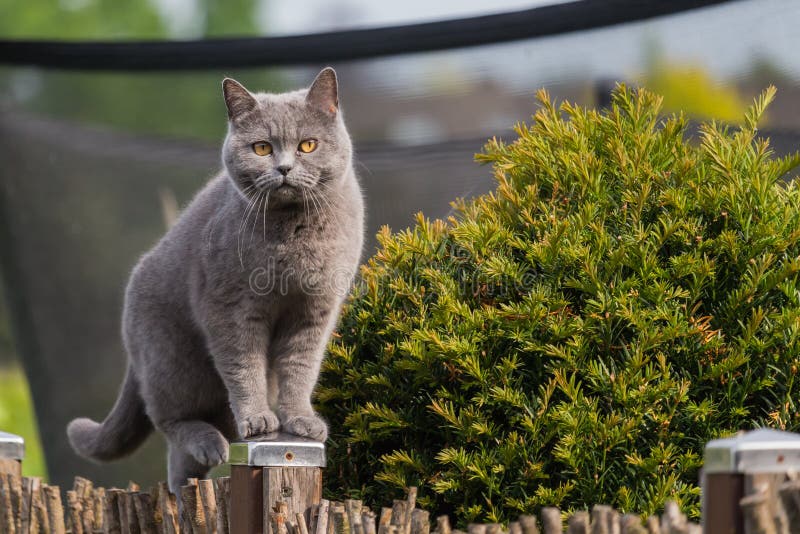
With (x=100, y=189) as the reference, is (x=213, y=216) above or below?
below

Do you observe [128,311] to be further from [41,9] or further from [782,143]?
[41,9]

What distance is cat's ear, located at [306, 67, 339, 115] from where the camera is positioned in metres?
2.22

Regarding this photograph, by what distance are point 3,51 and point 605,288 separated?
365cm

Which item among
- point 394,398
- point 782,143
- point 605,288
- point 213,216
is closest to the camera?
point 605,288

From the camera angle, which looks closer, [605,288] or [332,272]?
[605,288]

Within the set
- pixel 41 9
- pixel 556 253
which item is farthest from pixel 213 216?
pixel 41 9

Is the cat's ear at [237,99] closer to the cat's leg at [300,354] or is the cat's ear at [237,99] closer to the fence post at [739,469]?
the cat's leg at [300,354]

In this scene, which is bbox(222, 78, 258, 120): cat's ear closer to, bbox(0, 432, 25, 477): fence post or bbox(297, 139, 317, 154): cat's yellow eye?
bbox(297, 139, 317, 154): cat's yellow eye

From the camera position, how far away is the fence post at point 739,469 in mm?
1304

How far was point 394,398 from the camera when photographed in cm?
214

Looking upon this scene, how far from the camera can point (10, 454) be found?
2527mm

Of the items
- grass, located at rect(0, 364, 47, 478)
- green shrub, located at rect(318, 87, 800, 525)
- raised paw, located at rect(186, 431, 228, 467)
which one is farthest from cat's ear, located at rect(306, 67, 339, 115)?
grass, located at rect(0, 364, 47, 478)

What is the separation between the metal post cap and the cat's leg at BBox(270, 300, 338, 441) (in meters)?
1.05

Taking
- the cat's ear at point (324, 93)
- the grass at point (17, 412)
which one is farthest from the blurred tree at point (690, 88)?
the grass at point (17, 412)
